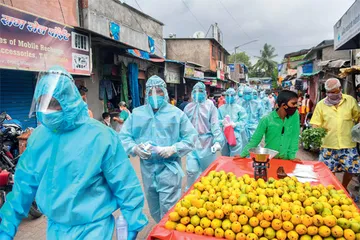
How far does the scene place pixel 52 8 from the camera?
787cm

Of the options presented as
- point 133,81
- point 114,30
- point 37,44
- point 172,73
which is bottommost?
point 133,81

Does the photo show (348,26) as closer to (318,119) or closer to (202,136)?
(318,119)

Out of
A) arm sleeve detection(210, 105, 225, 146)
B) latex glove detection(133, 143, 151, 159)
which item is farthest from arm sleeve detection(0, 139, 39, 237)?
arm sleeve detection(210, 105, 225, 146)

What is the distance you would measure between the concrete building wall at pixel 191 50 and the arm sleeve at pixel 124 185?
82.4 feet

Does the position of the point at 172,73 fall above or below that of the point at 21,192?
above

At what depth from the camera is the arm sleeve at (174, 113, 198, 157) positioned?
328cm

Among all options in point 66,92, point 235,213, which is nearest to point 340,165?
point 235,213

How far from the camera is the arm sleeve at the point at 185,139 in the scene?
129 inches

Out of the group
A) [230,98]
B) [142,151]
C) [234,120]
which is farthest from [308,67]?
[142,151]

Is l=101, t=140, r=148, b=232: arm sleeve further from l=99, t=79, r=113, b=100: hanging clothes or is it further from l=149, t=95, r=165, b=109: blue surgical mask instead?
l=99, t=79, r=113, b=100: hanging clothes

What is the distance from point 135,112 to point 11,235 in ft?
5.97

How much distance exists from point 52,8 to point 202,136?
578 centimetres

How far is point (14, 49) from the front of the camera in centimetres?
548

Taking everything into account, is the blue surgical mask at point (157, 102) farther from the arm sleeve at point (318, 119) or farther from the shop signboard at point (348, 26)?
the shop signboard at point (348, 26)
